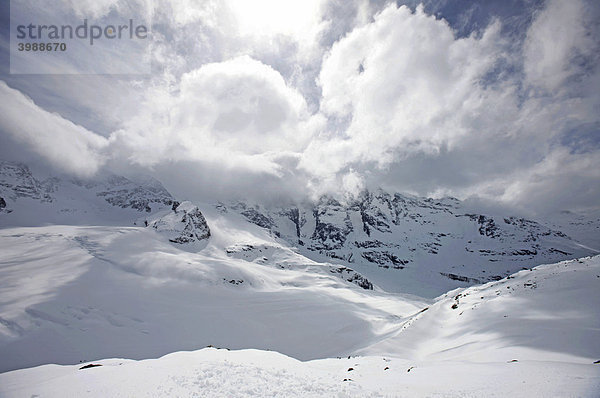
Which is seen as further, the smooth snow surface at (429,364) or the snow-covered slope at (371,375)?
the smooth snow surface at (429,364)

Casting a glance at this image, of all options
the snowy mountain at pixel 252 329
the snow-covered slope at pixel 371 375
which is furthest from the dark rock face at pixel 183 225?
the snow-covered slope at pixel 371 375

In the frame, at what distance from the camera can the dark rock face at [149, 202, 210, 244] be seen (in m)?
120

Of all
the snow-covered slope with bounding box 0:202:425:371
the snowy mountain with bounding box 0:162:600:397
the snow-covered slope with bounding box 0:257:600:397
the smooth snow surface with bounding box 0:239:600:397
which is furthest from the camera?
the snow-covered slope with bounding box 0:202:425:371

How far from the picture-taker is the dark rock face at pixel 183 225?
120 m

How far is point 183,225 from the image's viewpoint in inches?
5005

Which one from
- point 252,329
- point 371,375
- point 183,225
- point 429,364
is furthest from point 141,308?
point 183,225

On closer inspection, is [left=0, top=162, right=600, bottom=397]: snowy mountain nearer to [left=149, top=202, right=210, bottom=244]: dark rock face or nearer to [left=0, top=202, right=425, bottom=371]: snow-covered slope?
[left=0, top=202, right=425, bottom=371]: snow-covered slope

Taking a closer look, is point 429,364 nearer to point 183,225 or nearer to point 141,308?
point 141,308

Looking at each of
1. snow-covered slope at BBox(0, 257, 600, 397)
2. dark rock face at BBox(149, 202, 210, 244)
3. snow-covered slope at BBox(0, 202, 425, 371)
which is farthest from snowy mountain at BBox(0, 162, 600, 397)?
dark rock face at BBox(149, 202, 210, 244)

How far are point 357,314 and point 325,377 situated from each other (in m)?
52.3

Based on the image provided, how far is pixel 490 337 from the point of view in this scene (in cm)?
1828

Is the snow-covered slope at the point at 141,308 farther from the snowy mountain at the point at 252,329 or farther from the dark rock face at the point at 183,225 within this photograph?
the dark rock face at the point at 183,225

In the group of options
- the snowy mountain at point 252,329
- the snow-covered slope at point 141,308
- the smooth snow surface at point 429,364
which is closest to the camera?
the smooth snow surface at point 429,364

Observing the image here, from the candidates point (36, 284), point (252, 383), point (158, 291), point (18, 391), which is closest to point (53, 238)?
point (36, 284)
